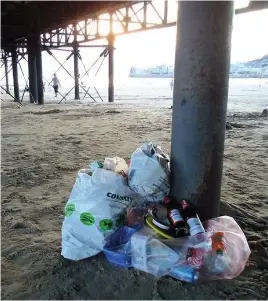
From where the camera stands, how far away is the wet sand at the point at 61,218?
194 cm

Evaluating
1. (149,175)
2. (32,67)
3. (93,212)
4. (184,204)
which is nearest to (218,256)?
(184,204)

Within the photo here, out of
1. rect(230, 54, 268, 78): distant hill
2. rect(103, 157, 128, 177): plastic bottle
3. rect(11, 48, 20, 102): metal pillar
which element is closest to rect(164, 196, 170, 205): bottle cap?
rect(103, 157, 128, 177): plastic bottle

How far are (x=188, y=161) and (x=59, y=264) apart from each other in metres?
1.17

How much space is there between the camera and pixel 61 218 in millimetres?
2924

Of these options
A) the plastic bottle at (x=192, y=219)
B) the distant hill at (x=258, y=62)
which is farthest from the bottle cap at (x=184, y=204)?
the distant hill at (x=258, y=62)

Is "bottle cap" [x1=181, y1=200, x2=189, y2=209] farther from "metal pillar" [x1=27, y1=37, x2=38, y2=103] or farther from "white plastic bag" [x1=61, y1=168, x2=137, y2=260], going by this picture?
Result: "metal pillar" [x1=27, y1=37, x2=38, y2=103]

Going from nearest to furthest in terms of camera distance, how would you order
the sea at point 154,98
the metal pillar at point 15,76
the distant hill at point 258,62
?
the sea at point 154,98
the metal pillar at point 15,76
the distant hill at point 258,62

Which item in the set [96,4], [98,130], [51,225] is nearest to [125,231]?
[51,225]

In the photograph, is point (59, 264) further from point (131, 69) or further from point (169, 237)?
point (131, 69)

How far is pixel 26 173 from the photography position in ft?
13.9

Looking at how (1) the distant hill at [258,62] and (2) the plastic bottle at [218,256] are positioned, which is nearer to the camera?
(2) the plastic bottle at [218,256]

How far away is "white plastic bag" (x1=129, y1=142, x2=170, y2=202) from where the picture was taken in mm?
2312

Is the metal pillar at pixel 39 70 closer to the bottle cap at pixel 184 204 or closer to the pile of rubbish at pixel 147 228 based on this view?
the pile of rubbish at pixel 147 228

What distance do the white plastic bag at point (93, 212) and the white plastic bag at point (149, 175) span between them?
10 centimetres
